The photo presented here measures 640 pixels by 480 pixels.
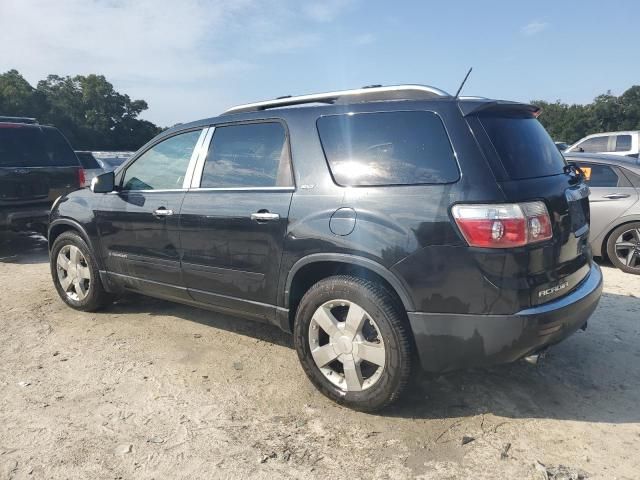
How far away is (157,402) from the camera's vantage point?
3.18 metres

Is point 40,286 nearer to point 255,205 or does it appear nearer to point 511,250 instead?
point 255,205

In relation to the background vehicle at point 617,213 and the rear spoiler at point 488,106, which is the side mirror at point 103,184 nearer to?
the rear spoiler at point 488,106

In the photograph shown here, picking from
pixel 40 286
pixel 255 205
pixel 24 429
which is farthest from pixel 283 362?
pixel 40 286

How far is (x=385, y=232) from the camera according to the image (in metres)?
2.79

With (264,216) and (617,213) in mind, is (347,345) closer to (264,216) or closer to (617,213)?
(264,216)

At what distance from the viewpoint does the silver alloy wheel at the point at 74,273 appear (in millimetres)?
4781

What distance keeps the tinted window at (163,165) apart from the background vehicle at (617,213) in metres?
5.10

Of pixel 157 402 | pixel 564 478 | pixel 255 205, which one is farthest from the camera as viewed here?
pixel 255 205

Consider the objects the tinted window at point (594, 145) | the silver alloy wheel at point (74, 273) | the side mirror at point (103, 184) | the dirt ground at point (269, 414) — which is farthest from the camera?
the tinted window at point (594, 145)

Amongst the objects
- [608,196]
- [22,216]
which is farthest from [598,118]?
[22,216]

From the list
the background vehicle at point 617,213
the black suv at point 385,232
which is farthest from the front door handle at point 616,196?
the black suv at point 385,232

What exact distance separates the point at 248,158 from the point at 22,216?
16.6 feet

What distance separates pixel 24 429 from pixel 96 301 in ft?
6.46

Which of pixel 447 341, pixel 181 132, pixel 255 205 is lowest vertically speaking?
pixel 447 341
